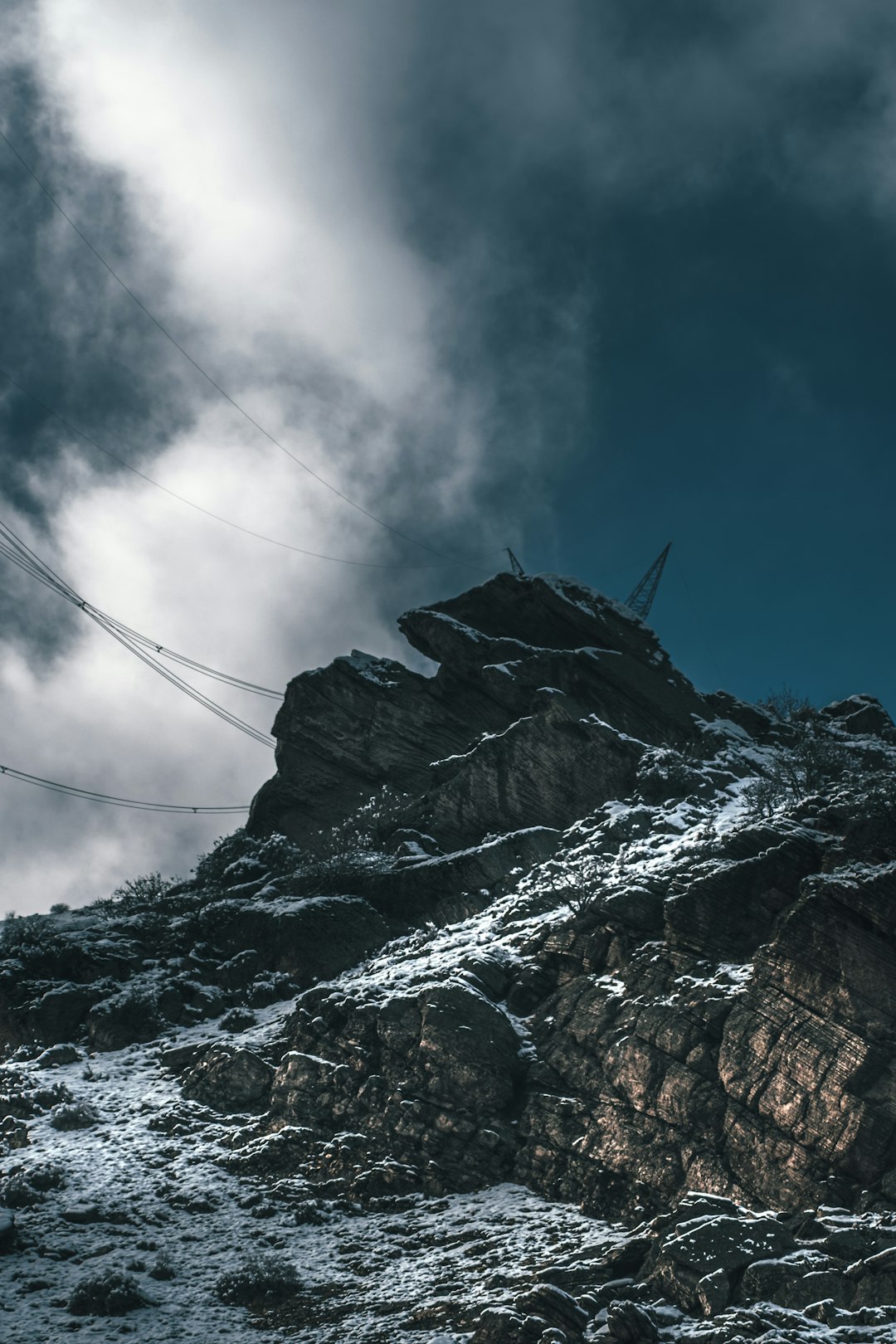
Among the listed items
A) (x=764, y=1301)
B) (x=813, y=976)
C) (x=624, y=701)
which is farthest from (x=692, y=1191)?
(x=624, y=701)

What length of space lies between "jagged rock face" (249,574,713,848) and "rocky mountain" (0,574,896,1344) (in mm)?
341

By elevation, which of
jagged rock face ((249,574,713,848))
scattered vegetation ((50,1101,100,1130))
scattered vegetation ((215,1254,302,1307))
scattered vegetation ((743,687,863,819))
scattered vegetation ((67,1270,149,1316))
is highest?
jagged rock face ((249,574,713,848))

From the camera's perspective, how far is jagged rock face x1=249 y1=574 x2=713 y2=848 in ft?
149

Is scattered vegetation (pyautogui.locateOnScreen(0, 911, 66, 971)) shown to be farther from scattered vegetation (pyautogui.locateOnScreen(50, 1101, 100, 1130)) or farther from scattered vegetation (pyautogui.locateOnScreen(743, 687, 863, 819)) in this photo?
scattered vegetation (pyautogui.locateOnScreen(743, 687, 863, 819))

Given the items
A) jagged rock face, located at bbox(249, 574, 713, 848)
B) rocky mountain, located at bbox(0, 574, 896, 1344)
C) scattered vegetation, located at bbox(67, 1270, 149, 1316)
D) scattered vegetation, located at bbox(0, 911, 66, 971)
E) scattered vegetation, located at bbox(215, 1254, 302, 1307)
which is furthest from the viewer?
jagged rock face, located at bbox(249, 574, 713, 848)

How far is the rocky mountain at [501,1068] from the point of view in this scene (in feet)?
73.3

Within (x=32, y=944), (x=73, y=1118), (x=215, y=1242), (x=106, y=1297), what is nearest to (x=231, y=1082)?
(x=73, y=1118)

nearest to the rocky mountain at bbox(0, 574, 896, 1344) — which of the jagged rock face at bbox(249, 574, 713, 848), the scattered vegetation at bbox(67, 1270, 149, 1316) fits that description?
the scattered vegetation at bbox(67, 1270, 149, 1316)

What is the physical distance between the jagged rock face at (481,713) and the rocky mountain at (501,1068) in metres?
0.34

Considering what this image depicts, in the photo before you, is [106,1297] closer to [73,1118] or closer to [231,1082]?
[73,1118]

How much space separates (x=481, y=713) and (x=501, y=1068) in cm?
2487

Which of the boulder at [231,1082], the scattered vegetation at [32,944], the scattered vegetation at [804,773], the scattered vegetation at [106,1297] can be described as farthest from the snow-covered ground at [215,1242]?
the scattered vegetation at [804,773]

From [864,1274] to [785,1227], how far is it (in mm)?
2176

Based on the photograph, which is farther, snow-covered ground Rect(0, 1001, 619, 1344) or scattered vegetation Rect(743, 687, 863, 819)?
scattered vegetation Rect(743, 687, 863, 819)
